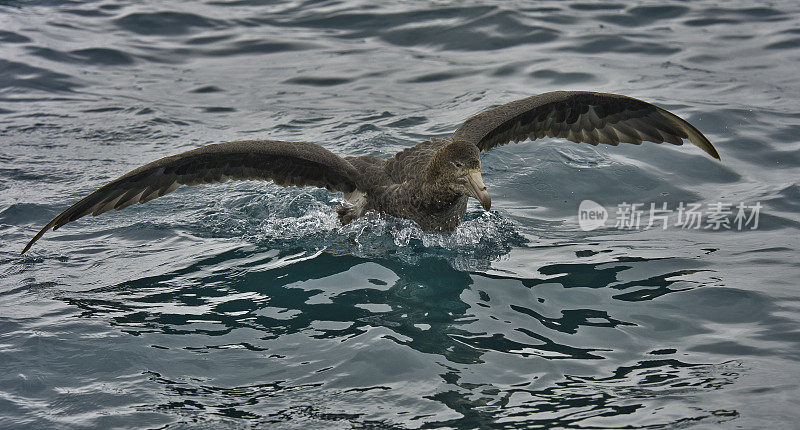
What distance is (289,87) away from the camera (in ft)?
40.5

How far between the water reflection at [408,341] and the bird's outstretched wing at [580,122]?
54.6 inches

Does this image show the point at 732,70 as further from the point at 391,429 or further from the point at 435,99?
the point at 391,429

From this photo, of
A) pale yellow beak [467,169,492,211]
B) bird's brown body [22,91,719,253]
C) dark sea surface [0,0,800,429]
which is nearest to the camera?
dark sea surface [0,0,800,429]

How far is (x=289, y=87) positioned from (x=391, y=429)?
8245mm

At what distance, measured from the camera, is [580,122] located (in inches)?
324

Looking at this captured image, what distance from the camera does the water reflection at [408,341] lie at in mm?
5055

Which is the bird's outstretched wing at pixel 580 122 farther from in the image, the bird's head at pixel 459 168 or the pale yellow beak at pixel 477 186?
the pale yellow beak at pixel 477 186

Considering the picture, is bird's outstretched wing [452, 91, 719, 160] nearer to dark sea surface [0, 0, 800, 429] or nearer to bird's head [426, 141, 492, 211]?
dark sea surface [0, 0, 800, 429]

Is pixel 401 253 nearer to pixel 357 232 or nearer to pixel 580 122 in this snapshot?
pixel 357 232

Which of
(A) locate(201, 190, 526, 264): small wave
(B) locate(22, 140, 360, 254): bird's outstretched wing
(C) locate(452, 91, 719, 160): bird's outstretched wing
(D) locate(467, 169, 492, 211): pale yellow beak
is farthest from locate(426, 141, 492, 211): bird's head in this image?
(B) locate(22, 140, 360, 254): bird's outstretched wing

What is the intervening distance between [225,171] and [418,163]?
165cm

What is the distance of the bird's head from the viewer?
261 inches

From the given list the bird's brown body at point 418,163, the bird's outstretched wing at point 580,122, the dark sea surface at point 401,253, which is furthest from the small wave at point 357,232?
the bird's outstretched wing at point 580,122

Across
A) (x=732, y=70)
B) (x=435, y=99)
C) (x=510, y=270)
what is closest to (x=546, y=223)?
(x=510, y=270)
